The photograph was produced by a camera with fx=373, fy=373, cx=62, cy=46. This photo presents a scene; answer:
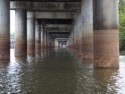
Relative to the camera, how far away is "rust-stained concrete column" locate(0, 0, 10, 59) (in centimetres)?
3694

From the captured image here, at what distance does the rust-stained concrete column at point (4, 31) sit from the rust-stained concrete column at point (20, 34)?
420 inches

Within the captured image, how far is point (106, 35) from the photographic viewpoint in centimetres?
2383

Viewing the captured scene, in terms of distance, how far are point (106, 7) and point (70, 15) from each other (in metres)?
40.5

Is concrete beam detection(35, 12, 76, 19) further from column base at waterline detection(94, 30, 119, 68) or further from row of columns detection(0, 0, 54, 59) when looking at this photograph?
column base at waterline detection(94, 30, 119, 68)

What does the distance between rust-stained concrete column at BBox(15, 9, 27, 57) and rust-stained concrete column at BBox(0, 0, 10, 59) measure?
1068 cm

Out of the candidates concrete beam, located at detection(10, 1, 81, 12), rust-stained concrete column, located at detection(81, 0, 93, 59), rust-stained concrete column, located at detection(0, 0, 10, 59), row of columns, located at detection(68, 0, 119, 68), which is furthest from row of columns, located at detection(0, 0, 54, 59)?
row of columns, located at detection(68, 0, 119, 68)

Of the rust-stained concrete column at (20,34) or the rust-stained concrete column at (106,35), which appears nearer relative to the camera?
the rust-stained concrete column at (106,35)

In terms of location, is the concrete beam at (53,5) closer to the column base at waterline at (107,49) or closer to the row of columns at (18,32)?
the row of columns at (18,32)

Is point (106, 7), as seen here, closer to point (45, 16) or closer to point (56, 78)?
point (56, 78)

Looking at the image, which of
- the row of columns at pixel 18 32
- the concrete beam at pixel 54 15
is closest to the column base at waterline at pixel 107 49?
the row of columns at pixel 18 32

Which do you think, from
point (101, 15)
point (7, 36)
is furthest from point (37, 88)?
point (7, 36)

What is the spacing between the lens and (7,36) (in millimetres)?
37875

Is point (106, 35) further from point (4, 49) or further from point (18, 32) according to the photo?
point (18, 32)

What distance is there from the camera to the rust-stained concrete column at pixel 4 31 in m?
36.9
